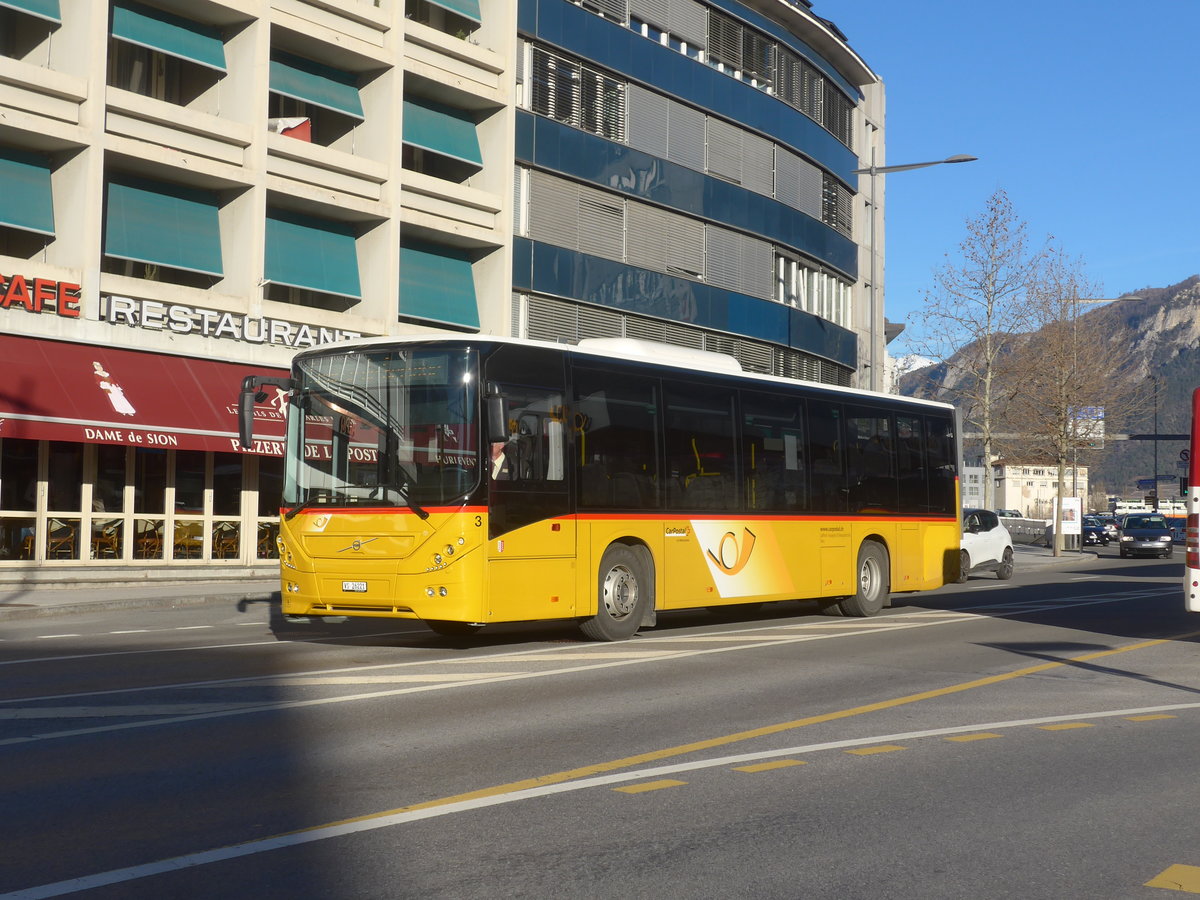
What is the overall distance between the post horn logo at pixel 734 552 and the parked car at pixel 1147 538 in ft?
115

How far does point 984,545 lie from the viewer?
32906mm

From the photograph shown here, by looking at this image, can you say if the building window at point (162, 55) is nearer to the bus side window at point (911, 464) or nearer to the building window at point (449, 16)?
the building window at point (449, 16)

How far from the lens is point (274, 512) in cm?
3028

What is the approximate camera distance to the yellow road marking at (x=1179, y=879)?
5.30 m

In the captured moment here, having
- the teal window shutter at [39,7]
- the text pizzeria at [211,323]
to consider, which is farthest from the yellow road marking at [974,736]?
the teal window shutter at [39,7]

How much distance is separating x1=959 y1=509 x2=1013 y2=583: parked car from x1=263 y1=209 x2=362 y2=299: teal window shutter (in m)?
14.9

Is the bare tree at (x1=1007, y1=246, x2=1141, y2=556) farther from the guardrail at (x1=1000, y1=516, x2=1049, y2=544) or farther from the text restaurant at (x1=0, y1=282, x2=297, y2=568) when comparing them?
the text restaurant at (x1=0, y1=282, x2=297, y2=568)

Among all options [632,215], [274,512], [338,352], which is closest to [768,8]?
[632,215]

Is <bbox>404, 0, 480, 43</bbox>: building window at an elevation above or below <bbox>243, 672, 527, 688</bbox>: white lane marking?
above

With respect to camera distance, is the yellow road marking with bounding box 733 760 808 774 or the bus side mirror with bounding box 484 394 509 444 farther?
the bus side mirror with bounding box 484 394 509 444

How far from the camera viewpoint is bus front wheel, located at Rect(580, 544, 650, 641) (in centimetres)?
1523

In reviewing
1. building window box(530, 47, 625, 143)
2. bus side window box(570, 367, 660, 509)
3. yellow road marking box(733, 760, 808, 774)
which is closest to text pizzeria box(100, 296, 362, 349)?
building window box(530, 47, 625, 143)

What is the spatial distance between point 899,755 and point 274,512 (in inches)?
936

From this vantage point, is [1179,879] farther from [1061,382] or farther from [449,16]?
[1061,382]
